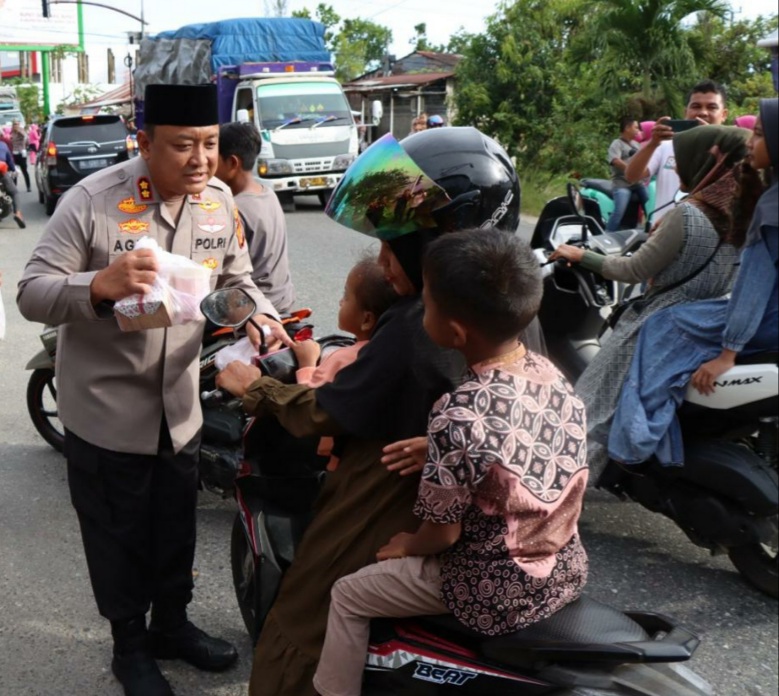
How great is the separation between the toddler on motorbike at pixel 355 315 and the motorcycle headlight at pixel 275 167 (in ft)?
46.0

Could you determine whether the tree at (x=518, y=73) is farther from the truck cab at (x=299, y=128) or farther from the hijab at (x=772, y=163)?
the hijab at (x=772, y=163)

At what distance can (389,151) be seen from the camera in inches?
95.1

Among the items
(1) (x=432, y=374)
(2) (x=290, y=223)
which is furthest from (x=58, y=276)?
(2) (x=290, y=223)

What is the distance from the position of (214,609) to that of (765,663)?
1962 mm

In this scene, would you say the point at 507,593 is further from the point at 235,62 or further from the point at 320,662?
the point at 235,62

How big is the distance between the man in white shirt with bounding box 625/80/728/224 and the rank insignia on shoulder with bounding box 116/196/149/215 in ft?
13.0

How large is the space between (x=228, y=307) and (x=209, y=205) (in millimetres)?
398

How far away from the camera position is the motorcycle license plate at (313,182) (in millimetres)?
16453

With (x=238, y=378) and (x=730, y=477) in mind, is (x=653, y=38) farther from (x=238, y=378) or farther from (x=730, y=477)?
(x=238, y=378)

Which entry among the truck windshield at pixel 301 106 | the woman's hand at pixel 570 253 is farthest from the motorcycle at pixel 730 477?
the truck windshield at pixel 301 106

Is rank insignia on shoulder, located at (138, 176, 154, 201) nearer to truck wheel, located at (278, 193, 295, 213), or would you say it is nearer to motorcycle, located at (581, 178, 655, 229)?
motorcycle, located at (581, 178, 655, 229)

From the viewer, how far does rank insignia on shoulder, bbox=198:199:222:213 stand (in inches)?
118

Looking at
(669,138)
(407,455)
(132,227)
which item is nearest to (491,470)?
(407,455)

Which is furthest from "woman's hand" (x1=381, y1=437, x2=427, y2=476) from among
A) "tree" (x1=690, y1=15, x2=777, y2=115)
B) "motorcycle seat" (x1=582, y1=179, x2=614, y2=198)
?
"tree" (x1=690, y1=15, x2=777, y2=115)
